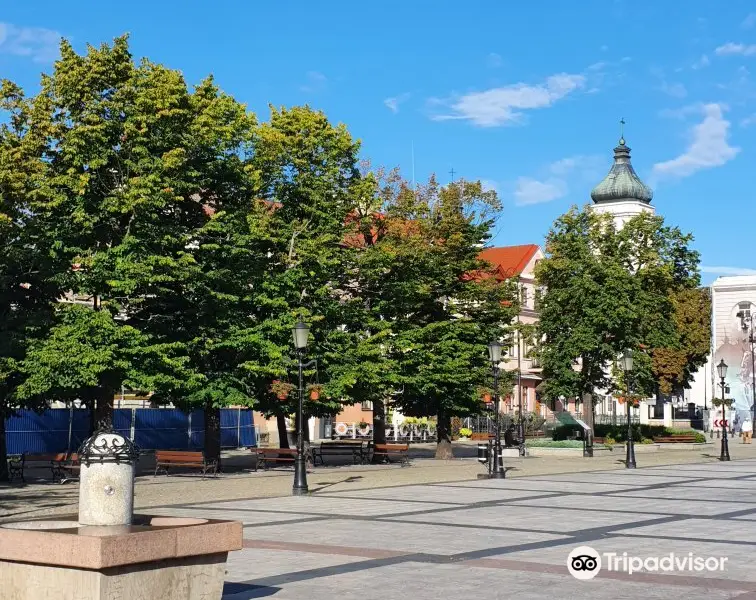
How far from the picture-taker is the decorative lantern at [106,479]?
10.0 metres

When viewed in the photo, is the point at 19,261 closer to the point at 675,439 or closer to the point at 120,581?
the point at 120,581

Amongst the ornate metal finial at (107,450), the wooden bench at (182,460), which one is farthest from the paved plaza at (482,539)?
the wooden bench at (182,460)

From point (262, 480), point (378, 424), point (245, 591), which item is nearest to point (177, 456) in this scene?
point (262, 480)

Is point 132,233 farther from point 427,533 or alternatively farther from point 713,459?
point 713,459

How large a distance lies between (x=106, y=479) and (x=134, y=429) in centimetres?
3761

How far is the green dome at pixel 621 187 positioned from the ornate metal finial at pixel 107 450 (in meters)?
105

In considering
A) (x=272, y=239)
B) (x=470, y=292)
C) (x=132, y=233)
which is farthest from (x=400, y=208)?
(x=132, y=233)

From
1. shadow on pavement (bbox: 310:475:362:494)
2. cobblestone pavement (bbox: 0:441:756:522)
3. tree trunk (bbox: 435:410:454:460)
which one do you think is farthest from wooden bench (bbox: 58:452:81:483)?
tree trunk (bbox: 435:410:454:460)

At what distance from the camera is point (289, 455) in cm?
3716

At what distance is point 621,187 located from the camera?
111 meters

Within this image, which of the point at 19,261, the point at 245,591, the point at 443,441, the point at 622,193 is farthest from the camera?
the point at 622,193

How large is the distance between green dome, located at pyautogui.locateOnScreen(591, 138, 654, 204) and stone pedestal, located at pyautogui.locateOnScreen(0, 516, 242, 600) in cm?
10454

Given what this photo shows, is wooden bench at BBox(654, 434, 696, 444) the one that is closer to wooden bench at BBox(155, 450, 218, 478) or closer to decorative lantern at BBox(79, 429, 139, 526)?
wooden bench at BBox(155, 450, 218, 478)

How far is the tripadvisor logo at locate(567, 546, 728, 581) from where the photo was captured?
13.8 m
